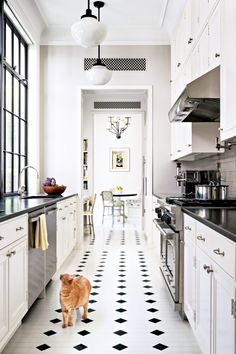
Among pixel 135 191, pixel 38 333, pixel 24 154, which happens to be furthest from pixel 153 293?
pixel 135 191

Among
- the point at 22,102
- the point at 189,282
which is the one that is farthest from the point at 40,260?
the point at 22,102

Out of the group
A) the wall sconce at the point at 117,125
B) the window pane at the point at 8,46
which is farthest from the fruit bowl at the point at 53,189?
the wall sconce at the point at 117,125

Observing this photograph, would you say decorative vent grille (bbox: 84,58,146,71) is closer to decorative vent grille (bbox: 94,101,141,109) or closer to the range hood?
decorative vent grille (bbox: 94,101,141,109)

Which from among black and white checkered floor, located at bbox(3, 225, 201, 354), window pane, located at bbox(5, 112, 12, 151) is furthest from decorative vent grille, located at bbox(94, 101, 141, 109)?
black and white checkered floor, located at bbox(3, 225, 201, 354)

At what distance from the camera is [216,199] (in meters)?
3.34

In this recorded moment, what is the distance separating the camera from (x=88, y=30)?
3.36 m

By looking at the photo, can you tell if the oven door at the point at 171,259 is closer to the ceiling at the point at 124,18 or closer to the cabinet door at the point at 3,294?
the cabinet door at the point at 3,294

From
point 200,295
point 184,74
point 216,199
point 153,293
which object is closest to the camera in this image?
point 200,295

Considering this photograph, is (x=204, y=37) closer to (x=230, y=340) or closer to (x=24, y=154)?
(x=230, y=340)

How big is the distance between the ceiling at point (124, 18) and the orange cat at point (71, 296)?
3.64 meters

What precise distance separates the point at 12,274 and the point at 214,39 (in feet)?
7.86

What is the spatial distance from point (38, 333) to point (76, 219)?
130 inches

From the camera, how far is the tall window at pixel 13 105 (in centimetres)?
467

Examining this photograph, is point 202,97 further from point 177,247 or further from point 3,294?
point 3,294
